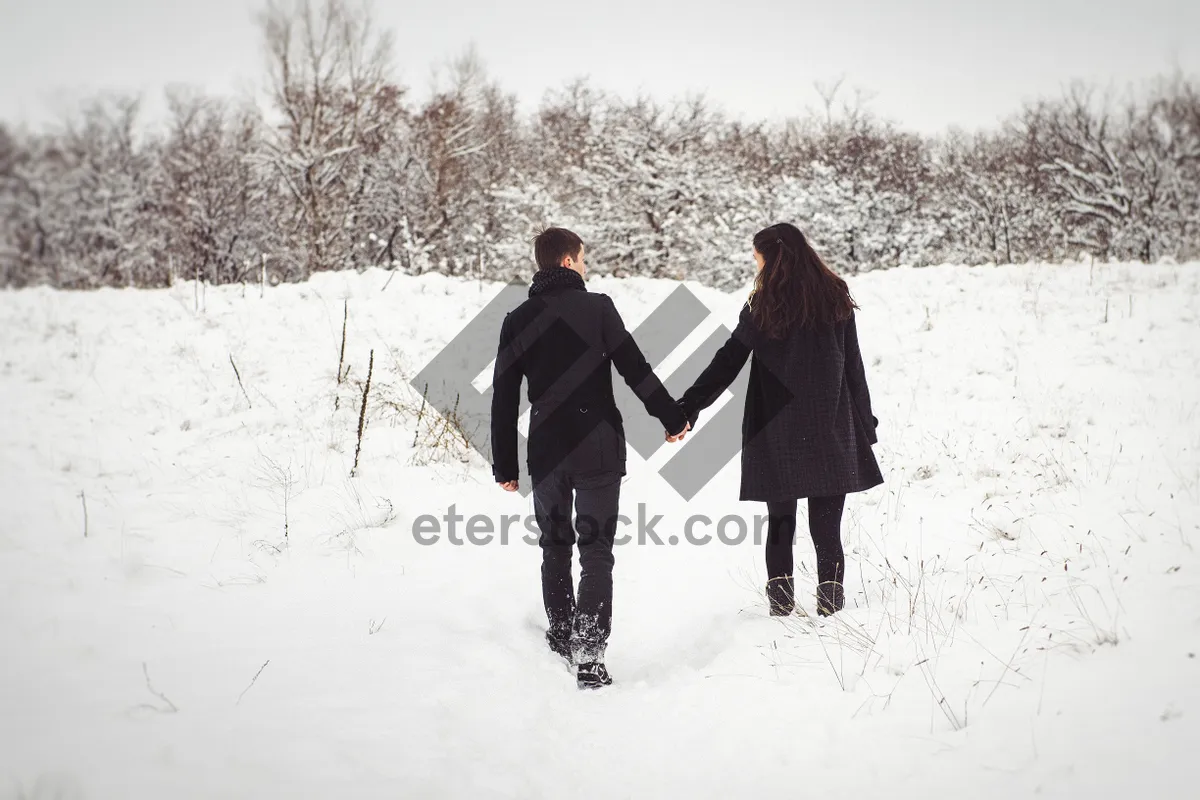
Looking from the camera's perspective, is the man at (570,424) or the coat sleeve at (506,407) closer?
the man at (570,424)

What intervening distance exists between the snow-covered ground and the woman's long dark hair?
154 centimetres

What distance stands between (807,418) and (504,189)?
2091 cm

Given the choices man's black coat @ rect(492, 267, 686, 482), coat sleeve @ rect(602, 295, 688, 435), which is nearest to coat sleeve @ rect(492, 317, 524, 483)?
man's black coat @ rect(492, 267, 686, 482)

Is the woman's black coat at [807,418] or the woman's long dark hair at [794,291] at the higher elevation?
the woman's long dark hair at [794,291]

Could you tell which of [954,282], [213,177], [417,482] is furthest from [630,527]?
[213,177]

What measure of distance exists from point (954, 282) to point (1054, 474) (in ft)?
20.7

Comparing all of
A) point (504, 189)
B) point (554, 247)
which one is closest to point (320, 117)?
point (504, 189)

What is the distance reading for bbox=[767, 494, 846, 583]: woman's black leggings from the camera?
3.49 meters

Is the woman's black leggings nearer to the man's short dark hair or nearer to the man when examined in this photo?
the man

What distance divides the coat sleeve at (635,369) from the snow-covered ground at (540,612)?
124cm

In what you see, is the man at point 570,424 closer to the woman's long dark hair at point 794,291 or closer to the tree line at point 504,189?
the woman's long dark hair at point 794,291

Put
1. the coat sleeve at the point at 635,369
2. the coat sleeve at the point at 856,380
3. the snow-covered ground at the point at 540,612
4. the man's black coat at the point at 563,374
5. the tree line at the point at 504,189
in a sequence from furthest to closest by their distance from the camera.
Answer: the tree line at the point at 504,189 → the coat sleeve at the point at 856,380 → the coat sleeve at the point at 635,369 → the man's black coat at the point at 563,374 → the snow-covered ground at the point at 540,612

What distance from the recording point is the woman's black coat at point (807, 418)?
3418 millimetres

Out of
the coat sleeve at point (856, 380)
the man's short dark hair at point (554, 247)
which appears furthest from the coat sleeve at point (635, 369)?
the coat sleeve at point (856, 380)
